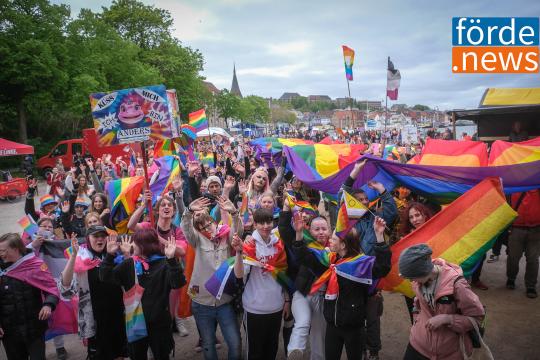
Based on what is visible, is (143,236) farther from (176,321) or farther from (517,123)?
(517,123)

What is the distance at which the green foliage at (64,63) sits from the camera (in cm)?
2481

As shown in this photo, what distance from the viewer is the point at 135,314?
11.6 feet

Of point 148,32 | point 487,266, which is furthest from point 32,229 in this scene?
point 148,32

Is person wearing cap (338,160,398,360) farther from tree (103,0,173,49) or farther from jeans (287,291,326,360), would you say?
tree (103,0,173,49)

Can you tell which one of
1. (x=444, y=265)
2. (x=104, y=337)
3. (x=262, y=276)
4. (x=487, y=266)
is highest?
(x=444, y=265)

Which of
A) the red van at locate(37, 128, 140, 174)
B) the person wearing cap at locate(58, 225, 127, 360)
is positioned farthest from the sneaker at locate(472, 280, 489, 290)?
the red van at locate(37, 128, 140, 174)

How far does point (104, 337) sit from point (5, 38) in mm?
27562

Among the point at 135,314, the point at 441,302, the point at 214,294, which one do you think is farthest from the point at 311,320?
the point at 135,314

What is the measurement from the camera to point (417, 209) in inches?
168

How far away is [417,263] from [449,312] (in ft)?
1.39

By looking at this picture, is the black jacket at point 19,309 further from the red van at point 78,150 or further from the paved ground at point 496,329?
the red van at point 78,150

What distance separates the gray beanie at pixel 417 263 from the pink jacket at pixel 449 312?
17 cm

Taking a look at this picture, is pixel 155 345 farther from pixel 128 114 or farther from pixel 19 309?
pixel 128 114

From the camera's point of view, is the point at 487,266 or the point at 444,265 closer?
the point at 444,265
